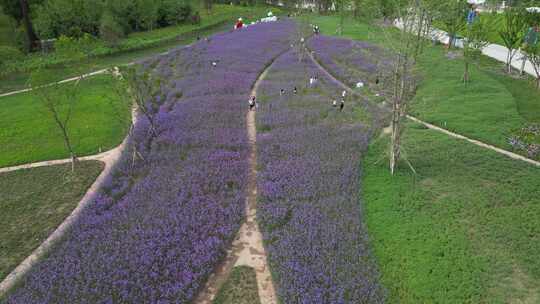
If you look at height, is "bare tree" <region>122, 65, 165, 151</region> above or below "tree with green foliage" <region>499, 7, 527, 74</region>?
below

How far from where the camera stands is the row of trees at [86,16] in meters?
48.4

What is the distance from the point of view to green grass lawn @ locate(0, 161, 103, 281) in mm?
13695

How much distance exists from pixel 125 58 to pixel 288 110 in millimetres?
31070

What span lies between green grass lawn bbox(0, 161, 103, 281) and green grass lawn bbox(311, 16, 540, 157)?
16240 millimetres

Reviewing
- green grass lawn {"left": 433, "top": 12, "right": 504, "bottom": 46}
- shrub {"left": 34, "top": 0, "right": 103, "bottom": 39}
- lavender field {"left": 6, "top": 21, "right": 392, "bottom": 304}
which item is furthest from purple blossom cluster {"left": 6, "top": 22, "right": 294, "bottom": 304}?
shrub {"left": 34, "top": 0, "right": 103, "bottom": 39}

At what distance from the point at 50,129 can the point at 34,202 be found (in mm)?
9713

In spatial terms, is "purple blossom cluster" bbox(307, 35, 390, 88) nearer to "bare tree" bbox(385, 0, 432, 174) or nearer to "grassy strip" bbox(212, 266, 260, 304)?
"bare tree" bbox(385, 0, 432, 174)

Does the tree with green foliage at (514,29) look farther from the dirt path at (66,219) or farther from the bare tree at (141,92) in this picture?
the dirt path at (66,219)

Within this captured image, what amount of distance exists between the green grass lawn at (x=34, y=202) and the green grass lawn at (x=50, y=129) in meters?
2.08

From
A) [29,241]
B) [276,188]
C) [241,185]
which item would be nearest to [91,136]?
[29,241]

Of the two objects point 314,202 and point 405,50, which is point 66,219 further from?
point 405,50

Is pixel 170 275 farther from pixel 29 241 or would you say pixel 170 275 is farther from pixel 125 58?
pixel 125 58

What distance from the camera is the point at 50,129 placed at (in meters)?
24.3

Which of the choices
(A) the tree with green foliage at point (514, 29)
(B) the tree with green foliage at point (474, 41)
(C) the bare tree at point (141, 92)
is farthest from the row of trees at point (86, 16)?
(A) the tree with green foliage at point (514, 29)
